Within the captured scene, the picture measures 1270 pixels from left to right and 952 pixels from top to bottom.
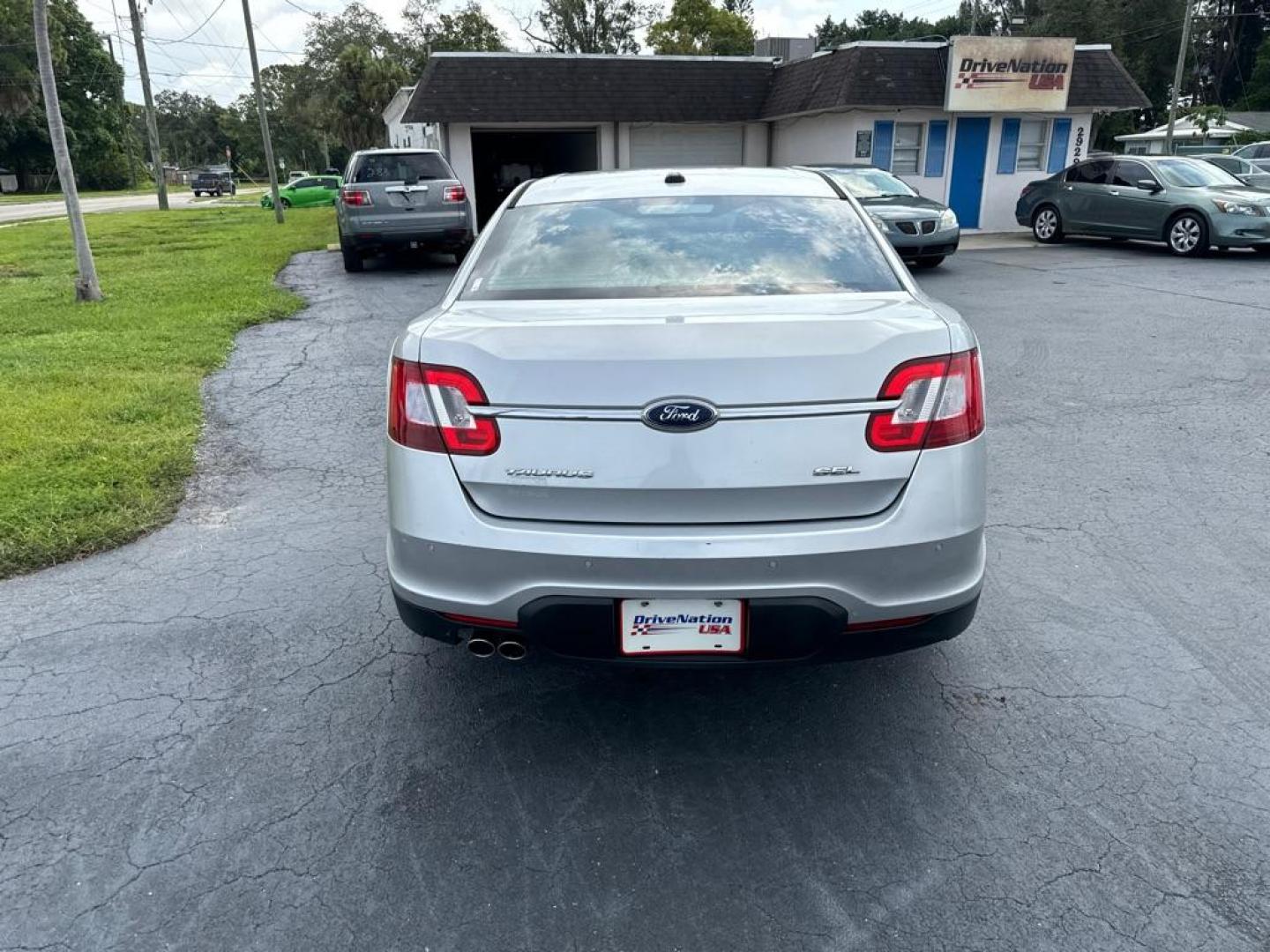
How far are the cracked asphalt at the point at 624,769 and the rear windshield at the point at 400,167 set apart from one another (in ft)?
34.6

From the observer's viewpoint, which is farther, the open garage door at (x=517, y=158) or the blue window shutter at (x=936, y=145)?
the open garage door at (x=517, y=158)

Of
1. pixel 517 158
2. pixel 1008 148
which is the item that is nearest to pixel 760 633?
pixel 1008 148

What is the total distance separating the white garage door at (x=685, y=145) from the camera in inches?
898

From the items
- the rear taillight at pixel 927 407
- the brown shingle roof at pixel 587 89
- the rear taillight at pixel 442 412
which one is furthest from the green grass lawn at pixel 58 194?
the rear taillight at pixel 927 407

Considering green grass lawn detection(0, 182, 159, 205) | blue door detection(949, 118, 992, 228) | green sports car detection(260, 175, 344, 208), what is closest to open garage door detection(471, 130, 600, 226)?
blue door detection(949, 118, 992, 228)

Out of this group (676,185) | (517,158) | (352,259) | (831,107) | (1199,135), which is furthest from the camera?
(1199,135)

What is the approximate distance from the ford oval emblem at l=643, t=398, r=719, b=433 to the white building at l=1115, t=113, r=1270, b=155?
132ft

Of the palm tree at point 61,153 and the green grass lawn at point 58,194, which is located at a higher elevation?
the palm tree at point 61,153

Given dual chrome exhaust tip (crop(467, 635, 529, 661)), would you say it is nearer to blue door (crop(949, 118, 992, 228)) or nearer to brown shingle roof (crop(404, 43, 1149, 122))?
brown shingle roof (crop(404, 43, 1149, 122))

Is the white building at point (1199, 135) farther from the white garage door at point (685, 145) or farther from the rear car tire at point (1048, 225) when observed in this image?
the rear car tire at point (1048, 225)

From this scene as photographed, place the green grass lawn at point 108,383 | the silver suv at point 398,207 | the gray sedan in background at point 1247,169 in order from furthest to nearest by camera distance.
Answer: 1. the gray sedan in background at point 1247,169
2. the silver suv at point 398,207
3. the green grass lawn at point 108,383

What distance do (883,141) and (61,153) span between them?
1557 centimetres

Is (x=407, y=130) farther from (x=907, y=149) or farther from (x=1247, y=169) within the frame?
(x=1247, y=169)

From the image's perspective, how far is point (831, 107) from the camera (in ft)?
63.0
